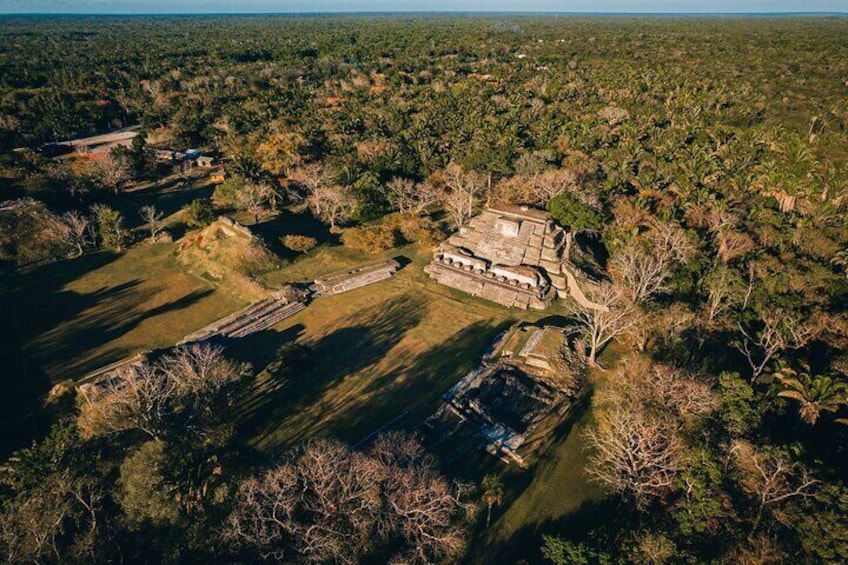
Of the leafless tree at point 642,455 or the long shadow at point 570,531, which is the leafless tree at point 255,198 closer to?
the long shadow at point 570,531

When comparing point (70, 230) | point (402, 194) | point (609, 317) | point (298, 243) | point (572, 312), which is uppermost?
point (609, 317)

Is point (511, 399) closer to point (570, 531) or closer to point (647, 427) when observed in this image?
point (647, 427)

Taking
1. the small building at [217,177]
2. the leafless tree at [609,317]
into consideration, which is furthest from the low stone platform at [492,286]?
the small building at [217,177]

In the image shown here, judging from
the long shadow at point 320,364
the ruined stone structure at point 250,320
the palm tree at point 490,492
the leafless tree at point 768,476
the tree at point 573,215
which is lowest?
the ruined stone structure at point 250,320

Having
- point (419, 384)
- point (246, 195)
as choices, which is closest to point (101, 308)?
point (246, 195)

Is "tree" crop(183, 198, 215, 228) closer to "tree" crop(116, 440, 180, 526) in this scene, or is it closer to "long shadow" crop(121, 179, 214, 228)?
"long shadow" crop(121, 179, 214, 228)
